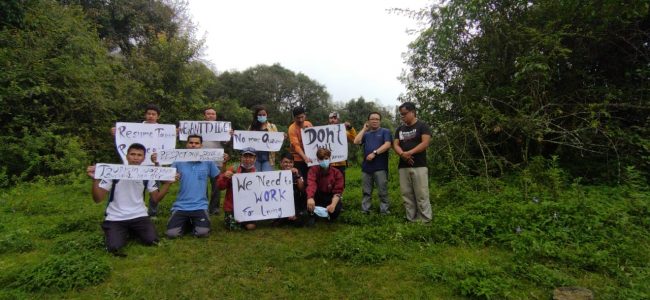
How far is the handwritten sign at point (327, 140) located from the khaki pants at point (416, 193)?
1098 millimetres

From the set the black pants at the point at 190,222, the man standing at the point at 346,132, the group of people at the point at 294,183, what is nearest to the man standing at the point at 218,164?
the group of people at the point at 294,183

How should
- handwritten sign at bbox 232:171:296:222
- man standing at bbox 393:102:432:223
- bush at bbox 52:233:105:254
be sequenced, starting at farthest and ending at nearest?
handwritten sign at bbox 232:171:296:222 → man standing at bbox 393:102:432:223 → bush at bbox 52:233:105:254

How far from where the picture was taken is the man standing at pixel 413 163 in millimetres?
5465

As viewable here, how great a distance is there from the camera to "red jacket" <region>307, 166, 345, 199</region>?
579cm

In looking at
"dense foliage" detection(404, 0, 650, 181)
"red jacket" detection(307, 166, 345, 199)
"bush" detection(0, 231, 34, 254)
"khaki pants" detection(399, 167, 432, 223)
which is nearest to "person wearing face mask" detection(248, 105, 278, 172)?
"red jacket" detection(307, 166, 345, 199)

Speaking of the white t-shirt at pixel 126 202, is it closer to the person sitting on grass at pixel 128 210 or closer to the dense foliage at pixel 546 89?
the person sitting on grass at pixel 128 210

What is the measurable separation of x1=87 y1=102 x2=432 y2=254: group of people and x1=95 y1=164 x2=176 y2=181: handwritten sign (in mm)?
168

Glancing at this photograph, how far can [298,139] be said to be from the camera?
6199 mm

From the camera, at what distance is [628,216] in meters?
4.87

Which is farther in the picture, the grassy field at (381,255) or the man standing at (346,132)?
the man standing at (346,132)

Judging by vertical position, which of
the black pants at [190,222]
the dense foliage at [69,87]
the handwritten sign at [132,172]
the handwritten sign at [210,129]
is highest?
the dense foliage at [69,87]

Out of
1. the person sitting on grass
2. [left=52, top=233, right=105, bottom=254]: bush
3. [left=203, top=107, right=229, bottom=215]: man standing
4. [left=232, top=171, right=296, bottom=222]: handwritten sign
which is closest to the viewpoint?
[left=52, top=233, right=105, bottom=254]: bush

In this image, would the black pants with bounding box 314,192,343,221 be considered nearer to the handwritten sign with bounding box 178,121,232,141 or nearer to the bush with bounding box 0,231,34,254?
the handwritten sign with bounding box 178,121,232,141

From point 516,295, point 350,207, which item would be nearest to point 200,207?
point 350,207
